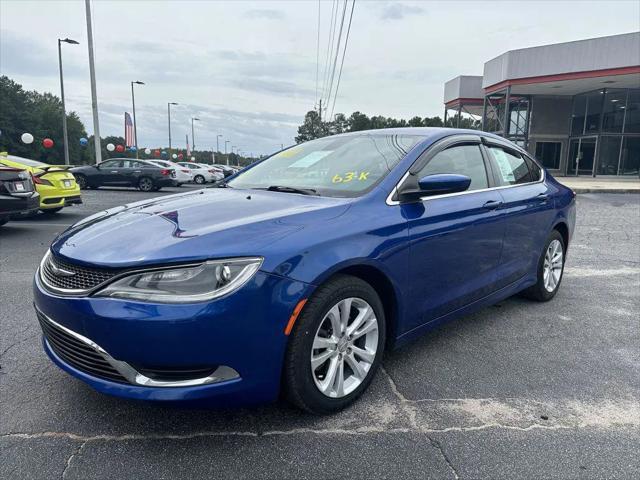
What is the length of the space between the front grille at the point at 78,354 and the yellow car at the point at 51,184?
783 centimetres

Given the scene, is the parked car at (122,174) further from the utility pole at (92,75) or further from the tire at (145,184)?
the utility pole at (92,75)

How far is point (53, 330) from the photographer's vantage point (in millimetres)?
2428

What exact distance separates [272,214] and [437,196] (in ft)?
3.90

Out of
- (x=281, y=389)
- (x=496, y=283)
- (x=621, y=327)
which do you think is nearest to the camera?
(x=281, y=389)

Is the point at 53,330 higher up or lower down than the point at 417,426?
higher up

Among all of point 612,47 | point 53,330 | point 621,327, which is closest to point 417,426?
point 53,330

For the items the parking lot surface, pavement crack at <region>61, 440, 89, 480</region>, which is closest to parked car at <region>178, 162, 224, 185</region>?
the parking lot surface

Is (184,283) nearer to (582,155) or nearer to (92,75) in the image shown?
(92,75)

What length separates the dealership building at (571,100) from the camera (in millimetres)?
23891

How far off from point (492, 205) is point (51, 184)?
8.79 m

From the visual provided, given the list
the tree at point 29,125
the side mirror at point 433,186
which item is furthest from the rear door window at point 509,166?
the tree at point 29,125

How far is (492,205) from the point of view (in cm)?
362

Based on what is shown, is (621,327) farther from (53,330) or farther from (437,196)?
(53,330)

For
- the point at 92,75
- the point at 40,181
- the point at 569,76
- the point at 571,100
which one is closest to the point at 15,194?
the point at 40,181
